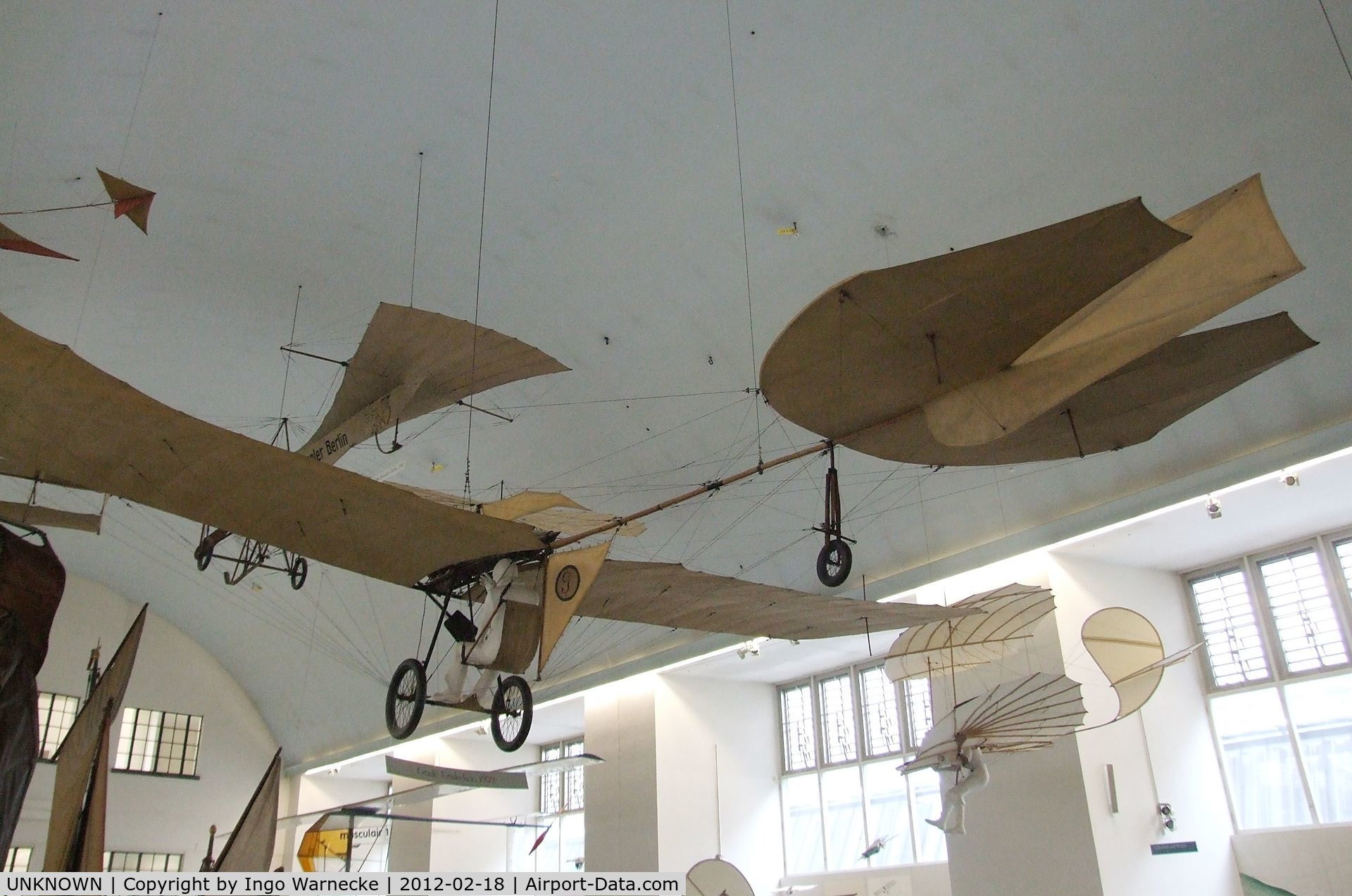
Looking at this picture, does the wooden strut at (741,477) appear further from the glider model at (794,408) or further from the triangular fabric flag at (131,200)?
the triangular fabric flag at (131,200)

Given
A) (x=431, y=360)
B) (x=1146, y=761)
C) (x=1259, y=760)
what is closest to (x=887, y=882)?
(x=1146, y=761)

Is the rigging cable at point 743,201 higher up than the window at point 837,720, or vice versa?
the rigging cable at point 743,201

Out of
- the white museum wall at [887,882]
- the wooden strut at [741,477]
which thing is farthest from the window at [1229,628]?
the wooden strut at [741,477]

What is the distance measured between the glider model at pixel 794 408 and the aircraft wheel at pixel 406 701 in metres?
0.03

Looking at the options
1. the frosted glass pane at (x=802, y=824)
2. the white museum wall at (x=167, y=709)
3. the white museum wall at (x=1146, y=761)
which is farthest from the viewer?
the white museum wall at (x=167, y=709)

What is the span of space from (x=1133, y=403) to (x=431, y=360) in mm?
5237

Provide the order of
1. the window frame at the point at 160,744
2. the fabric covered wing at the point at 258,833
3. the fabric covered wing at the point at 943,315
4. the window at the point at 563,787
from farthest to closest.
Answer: the window frame at the point at 160,744 → the window at the point at 563,787 → the fabric covered wing at the point at 258,833 → the fabric covered wing at the point at 943,315

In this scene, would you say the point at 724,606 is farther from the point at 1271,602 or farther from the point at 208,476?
the point at 1271,602

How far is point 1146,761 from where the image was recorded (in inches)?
436

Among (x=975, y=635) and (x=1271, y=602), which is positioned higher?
(x=1271, y=602)

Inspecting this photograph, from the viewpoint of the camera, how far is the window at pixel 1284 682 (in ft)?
35.8

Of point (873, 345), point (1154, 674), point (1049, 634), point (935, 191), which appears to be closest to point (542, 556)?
point (873, 345)

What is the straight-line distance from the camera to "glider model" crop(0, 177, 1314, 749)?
15.8ft

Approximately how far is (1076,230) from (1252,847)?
9488 millimetres
